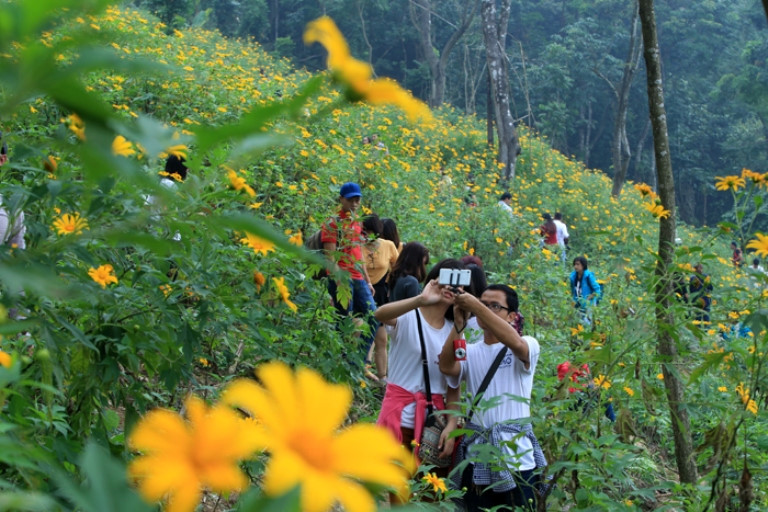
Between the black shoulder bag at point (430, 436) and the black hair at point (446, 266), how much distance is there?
0.23 meters

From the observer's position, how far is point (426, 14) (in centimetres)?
1677

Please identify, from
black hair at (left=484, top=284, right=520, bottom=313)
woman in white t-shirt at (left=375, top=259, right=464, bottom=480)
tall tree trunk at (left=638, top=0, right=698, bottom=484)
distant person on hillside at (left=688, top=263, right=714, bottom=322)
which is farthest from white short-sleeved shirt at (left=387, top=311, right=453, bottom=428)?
distant person on hillside at (left=688, top=263, right=714, bottom=322)

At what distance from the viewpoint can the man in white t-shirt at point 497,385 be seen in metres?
2.25

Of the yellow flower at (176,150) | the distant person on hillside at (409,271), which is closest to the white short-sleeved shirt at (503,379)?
the distant person on hillside at (409,271)

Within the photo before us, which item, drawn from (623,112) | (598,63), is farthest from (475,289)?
(598,63)

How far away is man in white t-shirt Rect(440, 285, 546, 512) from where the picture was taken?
225 centimetres

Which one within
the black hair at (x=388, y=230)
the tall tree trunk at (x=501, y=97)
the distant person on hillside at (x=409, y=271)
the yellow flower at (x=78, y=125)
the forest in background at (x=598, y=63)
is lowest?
the distant person on hillside at (x=409, y=271)

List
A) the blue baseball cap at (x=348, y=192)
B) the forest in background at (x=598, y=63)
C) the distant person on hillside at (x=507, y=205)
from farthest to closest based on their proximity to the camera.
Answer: the forest in background at (x=598, y=63)
the distant person on hillside at (x=507, y=205)
the blue baseball cap at (x=348, y=192)

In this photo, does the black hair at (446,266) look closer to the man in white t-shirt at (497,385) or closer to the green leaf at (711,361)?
the man in white t-shirt at (497,385)

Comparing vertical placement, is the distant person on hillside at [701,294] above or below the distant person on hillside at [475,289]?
above

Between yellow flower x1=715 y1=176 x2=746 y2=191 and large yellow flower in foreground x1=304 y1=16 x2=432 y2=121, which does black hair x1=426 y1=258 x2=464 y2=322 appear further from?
large yellow flower in foreground x1=304 y1=16 x2=432 y2=121

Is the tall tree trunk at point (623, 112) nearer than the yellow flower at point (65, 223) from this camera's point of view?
No

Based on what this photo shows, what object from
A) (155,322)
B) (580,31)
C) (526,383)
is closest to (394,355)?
(526,383)

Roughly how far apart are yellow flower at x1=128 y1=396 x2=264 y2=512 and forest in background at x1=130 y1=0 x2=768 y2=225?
27033 millimetres
